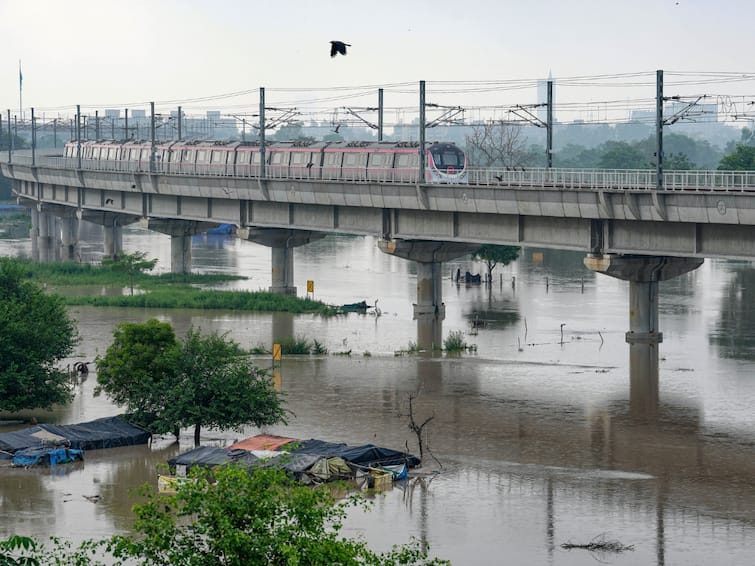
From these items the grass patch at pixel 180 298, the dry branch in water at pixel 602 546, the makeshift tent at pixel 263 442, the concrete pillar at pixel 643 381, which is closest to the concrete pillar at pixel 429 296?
the grass patch at pixel 180 298

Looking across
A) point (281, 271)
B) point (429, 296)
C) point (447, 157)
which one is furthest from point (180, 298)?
point (447, 157)

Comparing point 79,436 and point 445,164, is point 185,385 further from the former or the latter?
point 445,164

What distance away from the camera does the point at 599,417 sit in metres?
54.3

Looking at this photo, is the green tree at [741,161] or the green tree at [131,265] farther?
the green tree at [741,161]

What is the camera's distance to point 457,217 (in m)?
78.3

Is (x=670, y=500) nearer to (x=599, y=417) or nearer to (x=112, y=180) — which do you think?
(x=599, y=417)

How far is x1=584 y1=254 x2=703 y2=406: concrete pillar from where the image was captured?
68.3m

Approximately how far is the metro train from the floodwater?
357 inches

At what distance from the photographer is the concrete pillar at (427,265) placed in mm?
84562

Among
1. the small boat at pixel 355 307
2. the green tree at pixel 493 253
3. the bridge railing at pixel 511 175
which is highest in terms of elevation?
the bridge railing at pixel 511 175

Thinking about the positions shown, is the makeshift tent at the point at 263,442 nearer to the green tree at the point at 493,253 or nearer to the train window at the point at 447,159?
the train window at the point at 447,159

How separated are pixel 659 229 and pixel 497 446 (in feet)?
63.7

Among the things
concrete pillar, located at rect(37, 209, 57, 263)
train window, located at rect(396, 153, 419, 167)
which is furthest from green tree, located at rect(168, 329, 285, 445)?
concrete pillar, located at rect(37, 209, 57, 263)

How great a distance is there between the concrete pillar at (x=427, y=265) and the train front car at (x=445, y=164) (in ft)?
14.8
